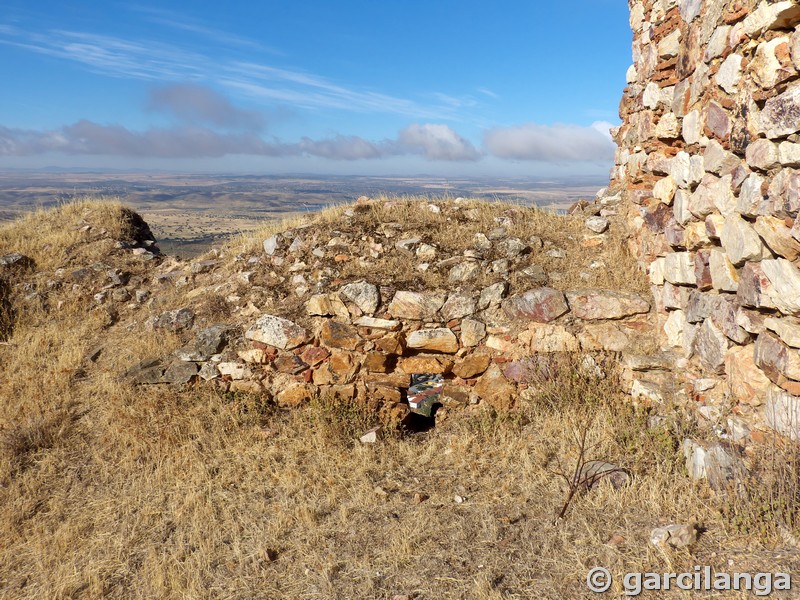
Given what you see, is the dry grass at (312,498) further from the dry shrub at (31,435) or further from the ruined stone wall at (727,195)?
the ruined stone wall at (727,195)

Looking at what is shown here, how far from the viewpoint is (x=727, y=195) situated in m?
4.04

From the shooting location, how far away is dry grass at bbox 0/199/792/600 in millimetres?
3361

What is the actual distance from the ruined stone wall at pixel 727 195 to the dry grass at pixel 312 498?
84cm

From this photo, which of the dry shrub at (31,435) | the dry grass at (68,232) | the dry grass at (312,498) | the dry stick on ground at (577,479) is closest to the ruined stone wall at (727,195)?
the dry grass at (312,498)

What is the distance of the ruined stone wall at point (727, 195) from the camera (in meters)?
3.39

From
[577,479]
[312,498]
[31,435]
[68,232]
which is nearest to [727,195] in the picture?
[577,479]

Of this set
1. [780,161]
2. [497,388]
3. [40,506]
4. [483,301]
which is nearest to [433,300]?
[483,301]

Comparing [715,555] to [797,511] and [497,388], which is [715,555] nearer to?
[797,511]

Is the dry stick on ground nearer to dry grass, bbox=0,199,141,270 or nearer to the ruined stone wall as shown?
the ruined stone wall

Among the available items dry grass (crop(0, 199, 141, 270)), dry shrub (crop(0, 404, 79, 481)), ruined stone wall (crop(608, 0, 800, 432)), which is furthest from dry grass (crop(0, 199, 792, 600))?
dry grass (crop(0, 199, 141, 270))

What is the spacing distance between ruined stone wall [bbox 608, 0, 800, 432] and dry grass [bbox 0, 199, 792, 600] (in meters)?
0.84

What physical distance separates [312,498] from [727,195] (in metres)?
4.08

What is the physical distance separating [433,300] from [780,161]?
346cm

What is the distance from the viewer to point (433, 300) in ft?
19.6
